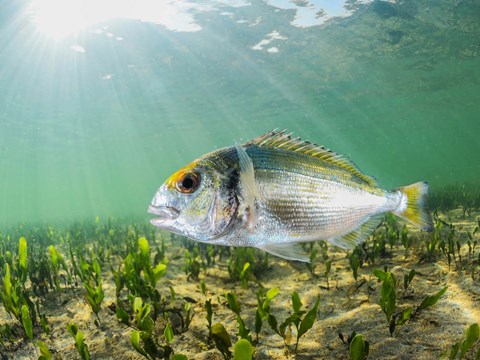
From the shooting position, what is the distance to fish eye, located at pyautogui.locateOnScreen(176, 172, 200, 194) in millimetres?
2053

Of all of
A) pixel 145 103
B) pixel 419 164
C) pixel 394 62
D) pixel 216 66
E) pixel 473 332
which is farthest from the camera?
pixel 419 164

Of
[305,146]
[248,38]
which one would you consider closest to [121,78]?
[248,38]

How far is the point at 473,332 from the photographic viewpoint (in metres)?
2.29

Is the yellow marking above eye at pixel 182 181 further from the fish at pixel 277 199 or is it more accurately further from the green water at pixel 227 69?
the green water at pixel 227 69

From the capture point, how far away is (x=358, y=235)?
8.00 ft

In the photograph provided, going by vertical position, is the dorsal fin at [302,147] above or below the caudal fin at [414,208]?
above

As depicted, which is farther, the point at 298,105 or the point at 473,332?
the point at 298,105

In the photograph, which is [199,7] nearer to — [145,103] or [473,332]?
[145,103]

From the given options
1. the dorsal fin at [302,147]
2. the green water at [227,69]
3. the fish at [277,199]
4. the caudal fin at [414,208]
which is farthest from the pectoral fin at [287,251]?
the green water at [227,69]

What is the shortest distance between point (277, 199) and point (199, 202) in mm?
526

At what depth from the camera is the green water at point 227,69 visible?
16094mm

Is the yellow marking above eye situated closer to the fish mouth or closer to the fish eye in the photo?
the fish eye

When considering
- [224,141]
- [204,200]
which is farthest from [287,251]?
[224,141]

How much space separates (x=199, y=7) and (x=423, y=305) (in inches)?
597
